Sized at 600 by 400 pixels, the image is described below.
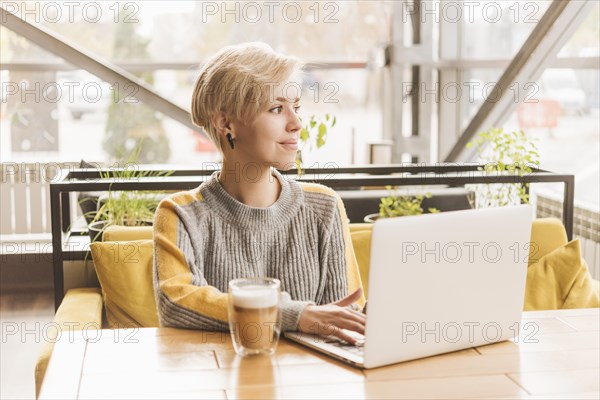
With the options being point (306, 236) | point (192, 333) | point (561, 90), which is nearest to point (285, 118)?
point (306, 236)

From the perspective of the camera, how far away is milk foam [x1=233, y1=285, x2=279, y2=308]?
1.36 meters

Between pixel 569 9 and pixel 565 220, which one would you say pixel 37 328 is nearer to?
pixel 565 220

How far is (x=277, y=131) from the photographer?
5.73 ft

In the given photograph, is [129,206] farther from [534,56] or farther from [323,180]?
[534,56]

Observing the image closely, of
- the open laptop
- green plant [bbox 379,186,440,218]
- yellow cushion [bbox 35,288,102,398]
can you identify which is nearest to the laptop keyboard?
the open laptop

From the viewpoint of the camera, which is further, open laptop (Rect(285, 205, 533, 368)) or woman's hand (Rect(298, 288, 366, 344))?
woman's hand (Rect(298, 288, 366, 344))

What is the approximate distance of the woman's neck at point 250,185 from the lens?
1.77 metres

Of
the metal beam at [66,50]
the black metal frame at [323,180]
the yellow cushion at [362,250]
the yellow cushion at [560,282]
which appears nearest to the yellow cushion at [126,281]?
the black metal frame at [323,180]

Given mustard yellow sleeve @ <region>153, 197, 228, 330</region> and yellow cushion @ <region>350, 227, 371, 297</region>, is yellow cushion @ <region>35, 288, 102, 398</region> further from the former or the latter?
yellow cushion @ <region>350, 227, 371, 297</region>

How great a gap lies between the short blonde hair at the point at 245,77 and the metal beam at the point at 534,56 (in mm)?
2379

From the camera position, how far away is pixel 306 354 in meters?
1.41

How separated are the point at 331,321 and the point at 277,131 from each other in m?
0.46

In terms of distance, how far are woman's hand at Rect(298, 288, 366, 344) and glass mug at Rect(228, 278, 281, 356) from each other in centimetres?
12

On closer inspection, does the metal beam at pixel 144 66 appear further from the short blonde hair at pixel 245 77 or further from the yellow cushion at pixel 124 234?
the short blonde hair at pixel 245 77
